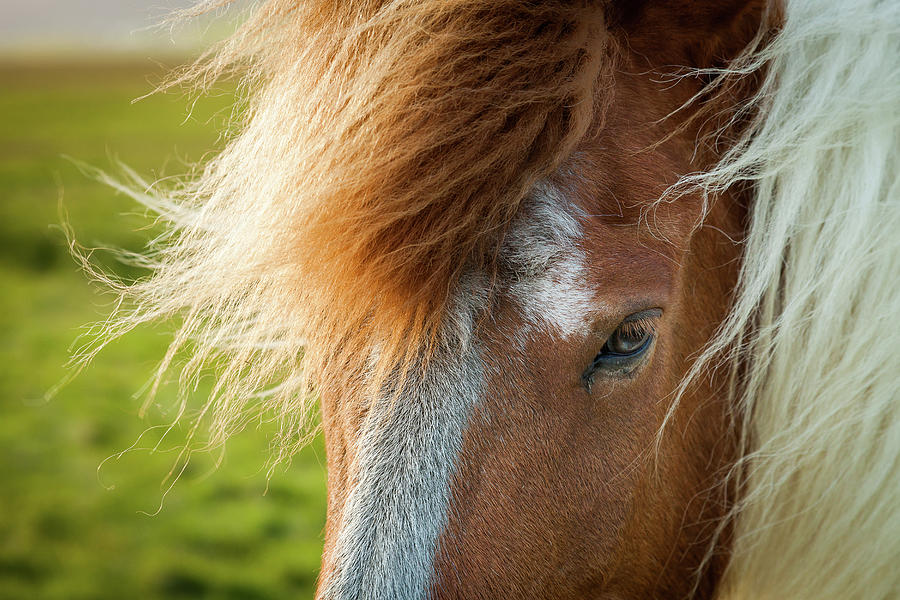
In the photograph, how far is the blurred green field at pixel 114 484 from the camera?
3191 millimetres

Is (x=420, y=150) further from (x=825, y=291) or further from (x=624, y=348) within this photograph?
(x=825, y=291)

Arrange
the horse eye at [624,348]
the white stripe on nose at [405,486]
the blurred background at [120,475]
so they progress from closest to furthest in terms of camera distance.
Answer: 1. the white stripe on nose at [405,486]
2. the horse eye at [624,348]
3. the blurred background at [120,475]

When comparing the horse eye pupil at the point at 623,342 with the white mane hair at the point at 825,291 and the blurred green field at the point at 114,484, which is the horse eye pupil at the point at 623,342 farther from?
the blurred green field at the point at 114,484

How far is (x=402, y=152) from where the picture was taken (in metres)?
0.93

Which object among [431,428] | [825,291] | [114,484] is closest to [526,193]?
[431,428]

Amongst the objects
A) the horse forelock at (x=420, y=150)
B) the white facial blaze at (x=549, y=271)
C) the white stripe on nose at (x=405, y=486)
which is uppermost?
the horse forelock at (x=420, y=150)

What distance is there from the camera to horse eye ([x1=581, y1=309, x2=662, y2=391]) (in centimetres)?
99

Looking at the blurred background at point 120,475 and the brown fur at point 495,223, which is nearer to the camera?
the brown fur at point 495,223

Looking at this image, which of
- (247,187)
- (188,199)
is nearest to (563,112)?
(247,187)

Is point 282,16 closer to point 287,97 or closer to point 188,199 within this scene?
point 287,97

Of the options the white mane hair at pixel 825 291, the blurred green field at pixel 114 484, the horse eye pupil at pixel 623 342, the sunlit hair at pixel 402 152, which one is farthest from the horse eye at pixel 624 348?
the blurred green field at pixel 114 484

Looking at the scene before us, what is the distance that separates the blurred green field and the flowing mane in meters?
0.33

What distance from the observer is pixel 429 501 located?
35.3 inches

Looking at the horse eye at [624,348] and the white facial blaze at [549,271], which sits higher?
the white facial blaze at [549,271]
